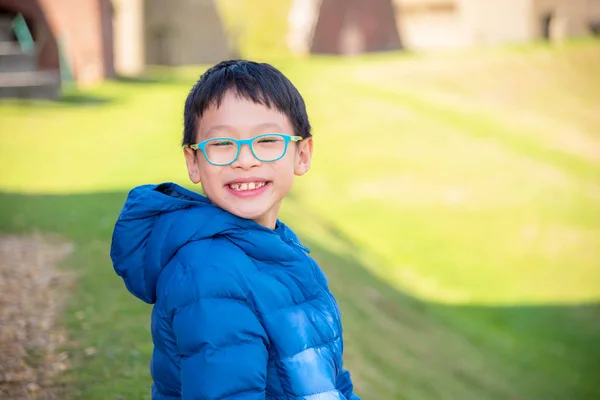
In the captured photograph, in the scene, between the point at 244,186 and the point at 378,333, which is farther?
the point at 378,333

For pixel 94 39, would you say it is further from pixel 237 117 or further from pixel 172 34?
pixel 237 117

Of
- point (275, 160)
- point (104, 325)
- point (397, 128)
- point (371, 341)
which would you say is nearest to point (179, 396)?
point (275, 160)

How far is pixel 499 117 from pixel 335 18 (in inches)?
490

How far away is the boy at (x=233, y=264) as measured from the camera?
2.03 metres

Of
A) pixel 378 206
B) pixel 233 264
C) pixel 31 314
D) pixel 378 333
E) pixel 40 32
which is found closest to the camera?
pixel 233 264

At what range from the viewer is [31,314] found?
4.85 meters

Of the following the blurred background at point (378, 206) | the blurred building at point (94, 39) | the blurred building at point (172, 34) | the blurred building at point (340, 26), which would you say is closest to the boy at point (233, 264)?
the blurred background at point (378, 206)

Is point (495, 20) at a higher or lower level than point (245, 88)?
lower

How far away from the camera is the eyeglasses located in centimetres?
234

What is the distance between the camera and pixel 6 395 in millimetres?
3586

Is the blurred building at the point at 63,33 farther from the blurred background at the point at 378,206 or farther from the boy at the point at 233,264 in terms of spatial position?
the boy at the point at 233,264

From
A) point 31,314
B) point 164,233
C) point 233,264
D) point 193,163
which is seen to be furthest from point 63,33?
point 233,264

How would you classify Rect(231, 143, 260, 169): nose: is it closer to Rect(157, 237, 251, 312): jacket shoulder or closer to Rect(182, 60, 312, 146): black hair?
Rect(182, 60, 312, 146): black hair

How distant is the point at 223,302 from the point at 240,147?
53 centimetres
